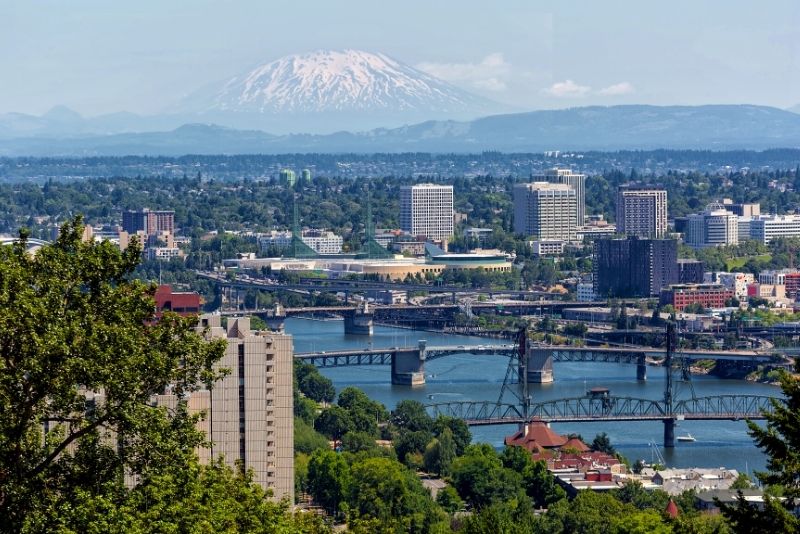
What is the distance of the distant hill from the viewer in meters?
181

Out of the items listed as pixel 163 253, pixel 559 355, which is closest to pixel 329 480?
pixel 559 355

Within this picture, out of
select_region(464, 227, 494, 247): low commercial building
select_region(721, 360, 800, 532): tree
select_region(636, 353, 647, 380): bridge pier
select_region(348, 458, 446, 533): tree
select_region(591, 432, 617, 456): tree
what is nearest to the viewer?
select_region(721, 360, 800, 532): tree

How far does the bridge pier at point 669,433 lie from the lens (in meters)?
25.7

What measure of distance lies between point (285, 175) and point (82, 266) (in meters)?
91.7

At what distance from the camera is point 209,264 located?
6031cm

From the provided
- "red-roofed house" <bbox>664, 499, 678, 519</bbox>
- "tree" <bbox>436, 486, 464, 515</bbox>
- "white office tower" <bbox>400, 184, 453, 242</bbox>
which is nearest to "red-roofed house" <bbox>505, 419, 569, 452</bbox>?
"tree" <bbox>436, 486, 464, 515</bbox>

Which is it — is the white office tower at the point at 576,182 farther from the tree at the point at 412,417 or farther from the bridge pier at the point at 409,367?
the tree at the point at 412,417

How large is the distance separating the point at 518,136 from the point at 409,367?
157174 millimetres

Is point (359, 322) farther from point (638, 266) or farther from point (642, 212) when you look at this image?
point (642, 212)

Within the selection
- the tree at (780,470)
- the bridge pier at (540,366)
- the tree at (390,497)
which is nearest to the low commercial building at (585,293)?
the bridge pier at (540,366)

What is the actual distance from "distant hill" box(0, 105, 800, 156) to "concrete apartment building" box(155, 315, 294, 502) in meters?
162

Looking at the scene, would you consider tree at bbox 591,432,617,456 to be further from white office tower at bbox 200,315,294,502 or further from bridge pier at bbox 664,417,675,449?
white office tower at bbox 200,315,294,502

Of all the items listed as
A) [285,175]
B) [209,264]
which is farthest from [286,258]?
[285,175]

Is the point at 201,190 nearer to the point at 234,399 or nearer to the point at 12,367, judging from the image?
the point at 234,399
